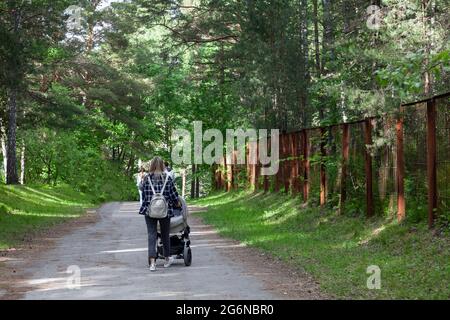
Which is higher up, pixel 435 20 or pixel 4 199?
pixel 435 20

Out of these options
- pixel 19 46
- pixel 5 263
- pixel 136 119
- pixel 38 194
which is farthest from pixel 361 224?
pixel 136 119

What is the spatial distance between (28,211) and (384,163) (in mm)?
14125

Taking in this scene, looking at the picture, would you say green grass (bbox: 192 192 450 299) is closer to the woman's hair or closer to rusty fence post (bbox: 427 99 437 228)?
rusty fence post (bbox: 427 99 437 228)

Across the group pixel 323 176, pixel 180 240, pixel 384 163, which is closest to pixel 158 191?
pixel 180 240

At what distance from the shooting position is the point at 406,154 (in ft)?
45.0

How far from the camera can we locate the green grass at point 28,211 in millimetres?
18516

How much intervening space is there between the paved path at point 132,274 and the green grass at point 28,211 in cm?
173

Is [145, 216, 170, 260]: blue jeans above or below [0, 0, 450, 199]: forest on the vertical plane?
below

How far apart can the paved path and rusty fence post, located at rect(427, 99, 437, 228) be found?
11.2ft

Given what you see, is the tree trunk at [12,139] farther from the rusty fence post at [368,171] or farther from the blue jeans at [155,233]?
the blue jeans at [155,233]

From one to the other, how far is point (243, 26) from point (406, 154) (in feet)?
47.1

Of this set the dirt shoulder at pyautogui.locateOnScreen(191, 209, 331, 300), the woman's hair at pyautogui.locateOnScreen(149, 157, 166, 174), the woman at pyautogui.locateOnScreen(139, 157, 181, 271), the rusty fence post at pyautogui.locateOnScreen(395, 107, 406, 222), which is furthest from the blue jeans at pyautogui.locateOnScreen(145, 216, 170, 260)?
the rusty fence post at pyautogui.locateOnScreen(395, 107, 406, 222)

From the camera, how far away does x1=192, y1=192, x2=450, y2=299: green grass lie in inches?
364

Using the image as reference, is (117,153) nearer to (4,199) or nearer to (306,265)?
(4,199)
